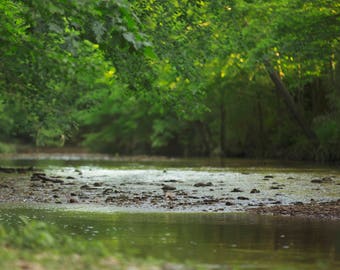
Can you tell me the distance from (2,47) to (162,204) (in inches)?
258

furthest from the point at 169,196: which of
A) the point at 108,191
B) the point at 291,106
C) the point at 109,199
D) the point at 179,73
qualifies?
the point at 291,106

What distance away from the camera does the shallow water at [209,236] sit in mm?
9992

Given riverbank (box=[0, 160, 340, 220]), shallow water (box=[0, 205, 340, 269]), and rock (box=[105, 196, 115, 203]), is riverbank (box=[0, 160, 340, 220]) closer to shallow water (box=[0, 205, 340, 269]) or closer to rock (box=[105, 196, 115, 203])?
rock (box=[105, 196, 115, 203])

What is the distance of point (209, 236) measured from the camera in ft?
40.0

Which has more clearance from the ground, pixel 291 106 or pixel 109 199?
pixel 291 106

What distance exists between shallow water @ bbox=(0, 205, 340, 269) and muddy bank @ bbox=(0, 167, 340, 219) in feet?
6.09

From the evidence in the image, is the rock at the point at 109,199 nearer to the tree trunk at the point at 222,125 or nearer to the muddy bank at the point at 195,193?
the muddy bank at the point at 195,193

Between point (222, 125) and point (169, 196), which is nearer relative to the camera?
point (169, 196)

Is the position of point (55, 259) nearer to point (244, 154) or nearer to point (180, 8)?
point (180, 8)

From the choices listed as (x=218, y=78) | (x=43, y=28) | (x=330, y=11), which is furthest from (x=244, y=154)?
(x=43, y=28)

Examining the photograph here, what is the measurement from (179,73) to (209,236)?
16.5 meters

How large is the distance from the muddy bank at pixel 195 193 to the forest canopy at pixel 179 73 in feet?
8.12

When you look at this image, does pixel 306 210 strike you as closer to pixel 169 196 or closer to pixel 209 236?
pixel 209 236

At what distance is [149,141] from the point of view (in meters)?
75.2
